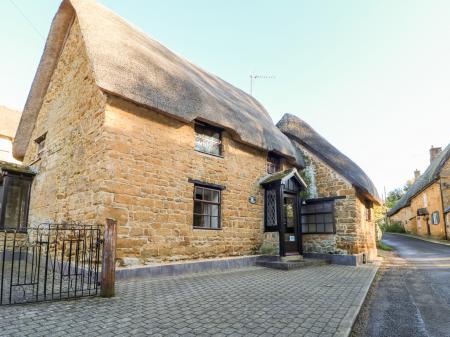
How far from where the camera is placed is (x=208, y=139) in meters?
9.04

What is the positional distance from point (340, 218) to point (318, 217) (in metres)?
0.88

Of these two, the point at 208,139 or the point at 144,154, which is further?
the point at 208,139

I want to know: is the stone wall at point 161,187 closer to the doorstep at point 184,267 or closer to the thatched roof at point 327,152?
the doorstep at point 184,267

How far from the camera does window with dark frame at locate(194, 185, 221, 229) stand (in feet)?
27.2

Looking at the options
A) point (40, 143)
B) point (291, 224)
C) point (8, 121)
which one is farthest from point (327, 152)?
point (8, 121)

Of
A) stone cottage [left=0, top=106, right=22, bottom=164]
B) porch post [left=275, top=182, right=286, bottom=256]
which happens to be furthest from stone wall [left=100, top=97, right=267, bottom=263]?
stone cottage [left=0, top=106, right=22, bottom=164]

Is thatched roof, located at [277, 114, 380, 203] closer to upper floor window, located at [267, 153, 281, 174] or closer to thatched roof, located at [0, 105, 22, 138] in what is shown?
upper floor window, located at [267, 153, 281, 174]

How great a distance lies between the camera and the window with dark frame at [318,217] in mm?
11234

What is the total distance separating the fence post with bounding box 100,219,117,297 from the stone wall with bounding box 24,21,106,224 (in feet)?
4.40

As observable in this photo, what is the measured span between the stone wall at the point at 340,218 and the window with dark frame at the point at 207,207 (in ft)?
15.9

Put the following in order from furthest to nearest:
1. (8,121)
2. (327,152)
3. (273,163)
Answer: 1. (8,121)
2. (327,152)
3. (273,163)

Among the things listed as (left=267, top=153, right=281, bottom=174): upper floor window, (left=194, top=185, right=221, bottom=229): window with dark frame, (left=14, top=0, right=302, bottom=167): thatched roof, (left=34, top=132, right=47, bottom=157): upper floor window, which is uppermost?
(left=14, top=0, right=302, bottom=167): thatched roof

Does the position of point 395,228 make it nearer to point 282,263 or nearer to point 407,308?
point 282,263

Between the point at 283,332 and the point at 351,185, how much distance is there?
884cm
